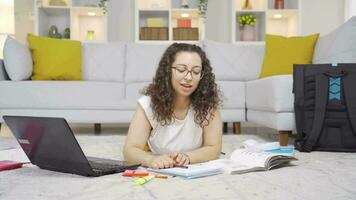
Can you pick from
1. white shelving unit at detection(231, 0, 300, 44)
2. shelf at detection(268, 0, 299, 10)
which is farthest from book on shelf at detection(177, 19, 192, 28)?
shelf at detection(268, 0, 299, 10)

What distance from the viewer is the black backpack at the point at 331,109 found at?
7.80ft

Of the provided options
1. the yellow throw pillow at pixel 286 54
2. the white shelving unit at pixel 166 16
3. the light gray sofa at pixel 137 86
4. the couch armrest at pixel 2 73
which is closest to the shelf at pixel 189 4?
the white shelving unit at pixel 166 16

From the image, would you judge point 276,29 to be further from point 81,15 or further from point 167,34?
point 81,15

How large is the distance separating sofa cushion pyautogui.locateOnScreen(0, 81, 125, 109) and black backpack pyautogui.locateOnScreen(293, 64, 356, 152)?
5.31 feet

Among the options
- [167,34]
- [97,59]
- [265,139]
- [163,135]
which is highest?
[167,34]

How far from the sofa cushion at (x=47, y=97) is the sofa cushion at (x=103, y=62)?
18.1 inches

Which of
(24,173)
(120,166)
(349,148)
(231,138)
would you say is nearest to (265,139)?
(231,138)

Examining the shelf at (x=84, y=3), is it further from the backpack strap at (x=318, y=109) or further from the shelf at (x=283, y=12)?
the backpack strap at (x=318, y=109)

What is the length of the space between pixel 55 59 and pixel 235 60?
1654mm

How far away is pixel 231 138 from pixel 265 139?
0.84 feet

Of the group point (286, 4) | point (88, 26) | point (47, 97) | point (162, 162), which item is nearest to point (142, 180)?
point (162, 162)

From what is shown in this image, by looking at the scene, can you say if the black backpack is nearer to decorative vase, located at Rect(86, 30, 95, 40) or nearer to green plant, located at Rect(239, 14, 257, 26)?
green plant, located at Rect(239, 14, 257, 26)

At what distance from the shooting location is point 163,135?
74.6 inches

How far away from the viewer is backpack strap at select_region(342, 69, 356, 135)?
235 centimetres
